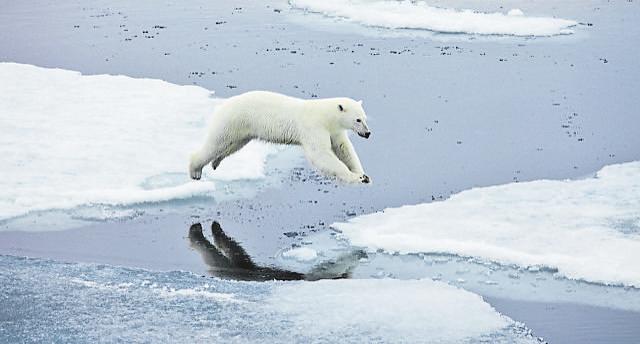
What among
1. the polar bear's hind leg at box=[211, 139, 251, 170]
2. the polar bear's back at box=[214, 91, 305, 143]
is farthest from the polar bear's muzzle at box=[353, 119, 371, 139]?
the polar bear's hind leg at box=[211, 139, 251, 170]

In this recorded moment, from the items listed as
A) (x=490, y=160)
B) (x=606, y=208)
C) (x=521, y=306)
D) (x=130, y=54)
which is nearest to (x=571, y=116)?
(x=490, y=160)

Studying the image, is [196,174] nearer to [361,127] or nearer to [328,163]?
[328,163]

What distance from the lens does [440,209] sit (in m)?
7.21

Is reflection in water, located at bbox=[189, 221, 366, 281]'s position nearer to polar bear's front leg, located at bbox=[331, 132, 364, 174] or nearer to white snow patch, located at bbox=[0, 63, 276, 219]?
white snow patch, located at bbox=[0, 63, 276, 219]

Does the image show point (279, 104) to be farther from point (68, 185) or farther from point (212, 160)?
point (68, 185)

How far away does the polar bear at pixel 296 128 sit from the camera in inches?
289

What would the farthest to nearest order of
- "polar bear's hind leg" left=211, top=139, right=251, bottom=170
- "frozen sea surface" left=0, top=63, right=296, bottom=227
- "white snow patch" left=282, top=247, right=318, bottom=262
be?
"polar bear's hind leg" left=211, top=139, right=251, bottom=170
"frozen sea surface" left=0, top=63, right=296, bottom=227
"white snow patch" left=282, top=247, right=318, bottom=262

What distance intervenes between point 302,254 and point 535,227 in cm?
147

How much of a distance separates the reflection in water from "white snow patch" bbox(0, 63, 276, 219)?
34.9 inches

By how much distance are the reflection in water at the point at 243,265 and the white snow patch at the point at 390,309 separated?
220 mm

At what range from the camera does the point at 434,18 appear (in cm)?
1357

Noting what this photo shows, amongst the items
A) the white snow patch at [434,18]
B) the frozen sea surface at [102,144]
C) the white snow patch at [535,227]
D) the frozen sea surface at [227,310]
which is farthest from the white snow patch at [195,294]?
the white snow patch at [434,18]

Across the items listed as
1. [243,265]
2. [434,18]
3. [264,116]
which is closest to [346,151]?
[264,116]

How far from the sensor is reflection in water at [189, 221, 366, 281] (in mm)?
6285
